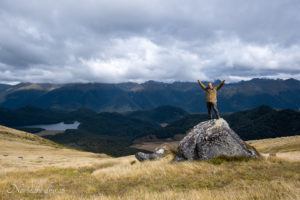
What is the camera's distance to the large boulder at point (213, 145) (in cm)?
1554

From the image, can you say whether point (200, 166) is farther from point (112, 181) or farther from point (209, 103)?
point (209, 103)

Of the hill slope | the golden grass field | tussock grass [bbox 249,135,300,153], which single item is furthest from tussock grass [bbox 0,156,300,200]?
tussock grass [bbox 249,135,300,153]

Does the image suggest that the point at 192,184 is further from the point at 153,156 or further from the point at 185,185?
the point at 153,156

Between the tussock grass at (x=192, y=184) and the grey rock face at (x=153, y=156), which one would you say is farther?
the grey rock face at (x=153, y=156)

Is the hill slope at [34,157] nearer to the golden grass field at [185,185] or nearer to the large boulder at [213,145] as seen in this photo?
the golden grass field at [185,185]

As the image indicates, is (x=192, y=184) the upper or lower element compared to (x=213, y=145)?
lower

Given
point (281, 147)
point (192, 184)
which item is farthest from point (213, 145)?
point (281, 147)

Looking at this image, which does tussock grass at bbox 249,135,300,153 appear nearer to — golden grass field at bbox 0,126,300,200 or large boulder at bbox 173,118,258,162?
A: large boulder at bbox 173,118,258,162

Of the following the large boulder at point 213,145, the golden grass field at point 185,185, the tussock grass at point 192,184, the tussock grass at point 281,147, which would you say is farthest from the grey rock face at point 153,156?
the tussock grass at point 281,147

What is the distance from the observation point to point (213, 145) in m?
15.7

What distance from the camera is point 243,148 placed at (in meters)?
16.0

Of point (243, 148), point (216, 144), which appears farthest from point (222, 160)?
point (243, 148)

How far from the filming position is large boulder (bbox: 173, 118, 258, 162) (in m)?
15.5

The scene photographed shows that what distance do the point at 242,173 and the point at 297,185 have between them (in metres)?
3.35
